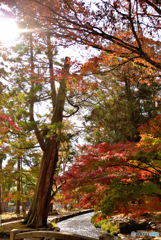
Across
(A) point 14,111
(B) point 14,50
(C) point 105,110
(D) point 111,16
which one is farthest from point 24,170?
(D) point 111,16

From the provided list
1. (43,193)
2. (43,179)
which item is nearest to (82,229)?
(43,193)

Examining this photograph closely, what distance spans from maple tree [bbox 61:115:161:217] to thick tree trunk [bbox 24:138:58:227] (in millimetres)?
3794

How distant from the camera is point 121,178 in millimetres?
3758

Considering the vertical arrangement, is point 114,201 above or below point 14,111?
below

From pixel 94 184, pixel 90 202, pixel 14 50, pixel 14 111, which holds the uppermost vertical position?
pixel 14 50

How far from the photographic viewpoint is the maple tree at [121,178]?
3.52 m

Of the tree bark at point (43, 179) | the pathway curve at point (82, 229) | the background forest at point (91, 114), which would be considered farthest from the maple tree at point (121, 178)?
the pathway curve at point (82, 229)

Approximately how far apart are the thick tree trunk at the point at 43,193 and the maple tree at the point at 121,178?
3794 mm

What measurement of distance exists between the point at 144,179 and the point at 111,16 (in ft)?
11.8

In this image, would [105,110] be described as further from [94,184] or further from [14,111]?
[94,184]

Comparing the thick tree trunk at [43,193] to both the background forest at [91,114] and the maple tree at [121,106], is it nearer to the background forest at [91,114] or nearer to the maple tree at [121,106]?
the background forest at [91,114]

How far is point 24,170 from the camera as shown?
12047mm

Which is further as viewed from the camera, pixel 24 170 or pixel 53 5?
pixel 24 170

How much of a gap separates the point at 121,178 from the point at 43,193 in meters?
5.25
